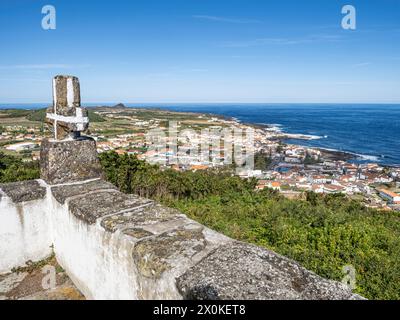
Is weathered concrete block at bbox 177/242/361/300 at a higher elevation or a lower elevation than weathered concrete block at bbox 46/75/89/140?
lower

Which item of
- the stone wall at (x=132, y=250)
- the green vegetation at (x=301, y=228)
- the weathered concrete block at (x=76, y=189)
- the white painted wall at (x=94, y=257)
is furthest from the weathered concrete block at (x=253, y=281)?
the green vegetation at (x=301, y=228)

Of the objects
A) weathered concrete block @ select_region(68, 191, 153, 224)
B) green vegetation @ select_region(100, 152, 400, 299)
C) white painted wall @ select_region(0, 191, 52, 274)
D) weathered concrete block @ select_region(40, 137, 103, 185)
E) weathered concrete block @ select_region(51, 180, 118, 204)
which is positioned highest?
weathered concrete block @ select_region(40, 137, 103, 185)

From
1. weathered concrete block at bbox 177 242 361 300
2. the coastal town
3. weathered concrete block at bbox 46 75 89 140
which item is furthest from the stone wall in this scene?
the coastal town

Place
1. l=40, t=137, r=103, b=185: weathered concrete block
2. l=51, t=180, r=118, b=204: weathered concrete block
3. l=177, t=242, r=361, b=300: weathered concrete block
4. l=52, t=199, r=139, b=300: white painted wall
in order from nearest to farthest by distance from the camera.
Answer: l=177, t=242, r=361, b=300: weathered concrete block
l=52, t=199, r=139, b=300: white painted wall
l=51, t=180, r=118, b=204: weathered concrete block
l=40, t=137, r=103, b=185: weathered concrete block

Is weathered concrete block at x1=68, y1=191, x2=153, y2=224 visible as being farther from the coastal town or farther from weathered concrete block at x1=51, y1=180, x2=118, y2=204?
the coastal town

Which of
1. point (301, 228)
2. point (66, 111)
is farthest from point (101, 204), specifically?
point (301, 228)

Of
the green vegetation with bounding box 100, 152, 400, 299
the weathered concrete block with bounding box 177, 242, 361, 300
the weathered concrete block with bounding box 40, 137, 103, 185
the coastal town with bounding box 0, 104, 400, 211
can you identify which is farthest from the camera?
the coastal town with bounding box 0, 104, 400, 211

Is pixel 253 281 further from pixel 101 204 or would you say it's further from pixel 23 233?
pixel 23 233

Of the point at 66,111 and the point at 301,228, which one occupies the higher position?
the point at 66,111
